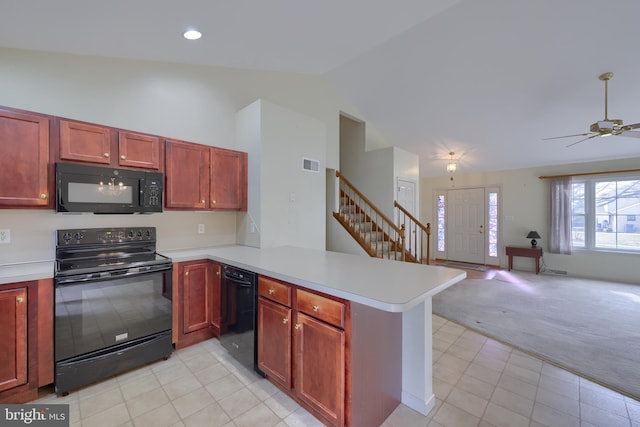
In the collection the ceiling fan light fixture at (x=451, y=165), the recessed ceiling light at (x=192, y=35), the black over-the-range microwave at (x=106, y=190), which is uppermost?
the recessed ceiling light at (x=192, y=35)

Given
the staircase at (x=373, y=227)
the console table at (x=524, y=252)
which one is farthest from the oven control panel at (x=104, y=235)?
the console table at (x=524, y=252)

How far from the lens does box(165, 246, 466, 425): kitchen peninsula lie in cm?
147

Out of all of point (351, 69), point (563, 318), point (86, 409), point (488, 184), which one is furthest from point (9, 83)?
point (488, 184)

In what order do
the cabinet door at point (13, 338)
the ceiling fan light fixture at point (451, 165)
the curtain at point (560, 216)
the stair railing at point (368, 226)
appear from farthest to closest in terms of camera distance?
the curtain at point (560, 216)
the ceiling fan light fixture at point (451, 165)
the stair railing at point (368, 226)
the cabinet door at point (13, 338)

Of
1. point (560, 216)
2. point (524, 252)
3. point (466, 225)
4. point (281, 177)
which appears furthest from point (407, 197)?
point (281, 177)

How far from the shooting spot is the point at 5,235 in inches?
85.3

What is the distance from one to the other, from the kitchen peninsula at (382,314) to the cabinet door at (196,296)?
0.56m

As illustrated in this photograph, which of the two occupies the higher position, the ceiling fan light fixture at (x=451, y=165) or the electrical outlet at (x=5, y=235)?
the ceiling fan light fixture at (x=451, y=165)

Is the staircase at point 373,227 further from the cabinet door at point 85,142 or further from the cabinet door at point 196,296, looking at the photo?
the cabinet door at point 85,142

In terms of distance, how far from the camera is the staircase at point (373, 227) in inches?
193

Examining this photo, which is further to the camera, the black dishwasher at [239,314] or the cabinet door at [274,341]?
the black dishwasher at [239,314]

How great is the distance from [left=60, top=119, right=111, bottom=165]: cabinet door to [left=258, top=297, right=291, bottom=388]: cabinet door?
1.87 m

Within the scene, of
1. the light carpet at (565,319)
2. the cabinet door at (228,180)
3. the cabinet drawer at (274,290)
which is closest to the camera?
Answer: the cabinet drawer at (274,290)

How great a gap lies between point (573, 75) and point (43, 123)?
5.76 m
